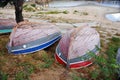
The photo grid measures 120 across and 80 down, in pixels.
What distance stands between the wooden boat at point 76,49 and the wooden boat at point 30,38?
94 centimetres

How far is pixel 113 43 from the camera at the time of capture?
477 inches

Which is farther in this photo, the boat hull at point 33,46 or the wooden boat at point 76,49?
the boat hull at point 33,46

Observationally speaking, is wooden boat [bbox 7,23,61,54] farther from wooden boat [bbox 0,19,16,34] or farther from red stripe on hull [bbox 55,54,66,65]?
wooden boat [bbox 0,19,16,34]

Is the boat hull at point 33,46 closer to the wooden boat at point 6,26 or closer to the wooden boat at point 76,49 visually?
the wooden boat at point 76,49

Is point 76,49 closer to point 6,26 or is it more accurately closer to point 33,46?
point 33,46

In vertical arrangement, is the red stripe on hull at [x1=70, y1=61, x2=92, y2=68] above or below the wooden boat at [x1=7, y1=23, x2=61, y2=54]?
below

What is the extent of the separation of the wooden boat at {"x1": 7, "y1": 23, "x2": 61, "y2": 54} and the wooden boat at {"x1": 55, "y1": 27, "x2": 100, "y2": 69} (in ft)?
3.08

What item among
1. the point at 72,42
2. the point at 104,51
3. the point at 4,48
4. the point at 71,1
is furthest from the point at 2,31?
the point at 71,1

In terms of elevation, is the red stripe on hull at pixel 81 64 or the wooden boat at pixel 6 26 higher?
the wooden boat at pixel 6 26

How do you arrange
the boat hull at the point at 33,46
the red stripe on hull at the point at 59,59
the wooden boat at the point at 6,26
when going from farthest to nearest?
the wooden boat at the point at 6,26 < the boat hull at the point at 33,46 < the red stripe on hull at the point at 59,59

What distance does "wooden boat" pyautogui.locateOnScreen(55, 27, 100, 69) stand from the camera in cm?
909

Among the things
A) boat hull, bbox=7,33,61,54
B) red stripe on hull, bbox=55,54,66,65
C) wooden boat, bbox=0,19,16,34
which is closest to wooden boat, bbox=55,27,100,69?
red stripe on hull, bbox=55,54,66,65

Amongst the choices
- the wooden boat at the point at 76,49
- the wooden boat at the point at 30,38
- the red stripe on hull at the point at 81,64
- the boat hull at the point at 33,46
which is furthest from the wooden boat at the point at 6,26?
the red stripe on hull at the point at 81,64

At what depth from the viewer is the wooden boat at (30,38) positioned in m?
9.93
